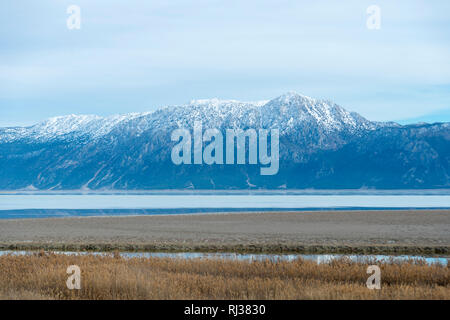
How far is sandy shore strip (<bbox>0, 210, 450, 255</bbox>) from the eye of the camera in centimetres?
3312

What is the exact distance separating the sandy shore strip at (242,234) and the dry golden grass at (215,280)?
1065 cm

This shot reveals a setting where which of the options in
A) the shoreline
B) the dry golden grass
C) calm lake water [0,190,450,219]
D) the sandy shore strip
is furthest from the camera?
calm lake water [0,190,450,219]

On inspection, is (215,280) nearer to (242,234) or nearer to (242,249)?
(242,249)

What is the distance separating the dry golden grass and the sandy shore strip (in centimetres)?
1065

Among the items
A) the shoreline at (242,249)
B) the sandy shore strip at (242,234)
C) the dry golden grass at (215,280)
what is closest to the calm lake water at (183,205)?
the sandy shore strip at (242,234)

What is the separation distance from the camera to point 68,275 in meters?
18.2

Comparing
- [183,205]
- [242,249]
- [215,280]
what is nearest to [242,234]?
[242,249]

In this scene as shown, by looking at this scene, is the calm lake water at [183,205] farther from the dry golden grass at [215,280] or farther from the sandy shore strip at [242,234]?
the dry golden grass at [215,280]

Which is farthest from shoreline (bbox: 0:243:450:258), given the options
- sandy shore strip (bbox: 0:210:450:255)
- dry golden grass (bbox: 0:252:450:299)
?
dry golden grass (bbox: 0:252:450:299)

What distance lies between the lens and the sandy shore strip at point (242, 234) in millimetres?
33125

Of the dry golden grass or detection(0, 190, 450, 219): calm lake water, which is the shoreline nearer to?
the dry golden grass

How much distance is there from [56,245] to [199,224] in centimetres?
1727

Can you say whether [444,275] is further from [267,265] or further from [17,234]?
[17,234]
